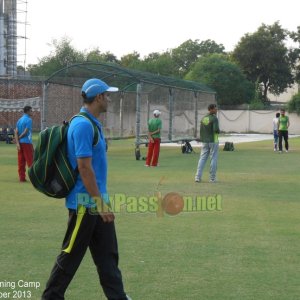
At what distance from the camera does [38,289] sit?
20.1 ft

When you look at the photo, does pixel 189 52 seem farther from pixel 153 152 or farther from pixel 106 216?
pixel 106 216

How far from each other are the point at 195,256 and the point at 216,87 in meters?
62.1

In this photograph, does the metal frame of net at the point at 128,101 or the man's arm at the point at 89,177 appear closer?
the man's arm at the point at 89,177

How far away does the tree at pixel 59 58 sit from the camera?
71.8 m

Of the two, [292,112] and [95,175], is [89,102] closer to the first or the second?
[95,175]

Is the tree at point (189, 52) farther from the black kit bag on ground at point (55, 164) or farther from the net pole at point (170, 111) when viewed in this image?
the black kit bag on ground at point (55, 164)

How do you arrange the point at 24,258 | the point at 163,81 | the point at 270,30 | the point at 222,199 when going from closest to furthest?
the point at 24,258 < the point at 222,199 < the point at 163,81 < the point at 270,30

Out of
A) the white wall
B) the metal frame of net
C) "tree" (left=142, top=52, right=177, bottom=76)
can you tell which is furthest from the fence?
"tree" (left=142, top=52, right=177, bottom=76)

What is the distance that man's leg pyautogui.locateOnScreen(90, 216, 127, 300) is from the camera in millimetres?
5188

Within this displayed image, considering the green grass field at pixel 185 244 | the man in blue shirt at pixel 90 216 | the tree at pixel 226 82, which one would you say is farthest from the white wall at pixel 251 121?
the man in blue shirt at pixel 90 216

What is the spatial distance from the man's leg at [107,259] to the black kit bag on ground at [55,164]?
38cm

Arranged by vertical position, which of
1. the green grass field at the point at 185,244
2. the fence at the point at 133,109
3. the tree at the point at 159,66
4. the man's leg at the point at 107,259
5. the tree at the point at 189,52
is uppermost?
the tree at the point at 189,52

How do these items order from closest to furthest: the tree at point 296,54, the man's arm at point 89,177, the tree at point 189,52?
1. the man's arm at point 89,177
2. the tree at point 296,54
3. the tree at point 189,52

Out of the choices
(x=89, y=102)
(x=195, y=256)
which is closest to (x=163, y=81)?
(x=195, y=256)
